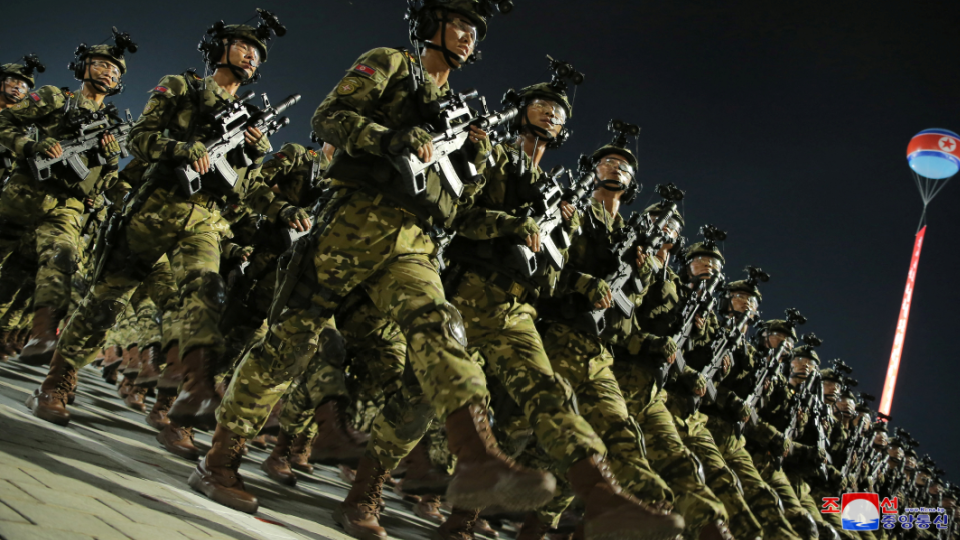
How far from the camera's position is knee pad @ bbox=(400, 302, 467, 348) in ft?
8.72

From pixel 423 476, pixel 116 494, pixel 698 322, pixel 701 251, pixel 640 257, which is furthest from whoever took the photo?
pixel 701 251

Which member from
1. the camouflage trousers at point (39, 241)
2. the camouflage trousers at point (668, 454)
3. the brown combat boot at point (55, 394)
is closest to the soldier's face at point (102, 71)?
the camouflage trousers at point (39, 241)

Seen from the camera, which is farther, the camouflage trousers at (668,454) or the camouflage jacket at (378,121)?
the camouflage trousers at (668,454)

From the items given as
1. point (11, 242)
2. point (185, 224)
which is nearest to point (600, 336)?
point (185, 224)

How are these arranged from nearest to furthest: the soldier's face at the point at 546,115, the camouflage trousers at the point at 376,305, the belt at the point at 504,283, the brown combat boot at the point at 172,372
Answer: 1. the camouflage trousers at the point at 376,305
2. the belt at the point at 504,283
3. the brown combat boot at the point at 172,372
4. the soldier's face at the point at 546,115

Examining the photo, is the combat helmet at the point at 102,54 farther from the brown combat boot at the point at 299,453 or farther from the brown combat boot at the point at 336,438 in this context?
the brown combat boot at the point at 336,438

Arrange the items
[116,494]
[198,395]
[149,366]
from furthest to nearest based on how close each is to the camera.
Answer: [149,366], [198,395], [116,494]

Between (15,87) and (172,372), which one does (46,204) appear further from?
(172,372)

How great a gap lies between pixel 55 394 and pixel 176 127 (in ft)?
6.68

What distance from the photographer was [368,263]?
3086mm

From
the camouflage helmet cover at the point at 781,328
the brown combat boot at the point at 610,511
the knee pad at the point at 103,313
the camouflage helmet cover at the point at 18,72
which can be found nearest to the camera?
the brown combat boot at the point at 610,511

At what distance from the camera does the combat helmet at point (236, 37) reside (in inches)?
208

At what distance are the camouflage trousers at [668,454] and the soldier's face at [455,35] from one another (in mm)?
3002

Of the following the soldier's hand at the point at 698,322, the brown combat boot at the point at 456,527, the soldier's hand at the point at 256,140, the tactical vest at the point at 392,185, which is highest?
the soldier's hand at the point at 698,322
